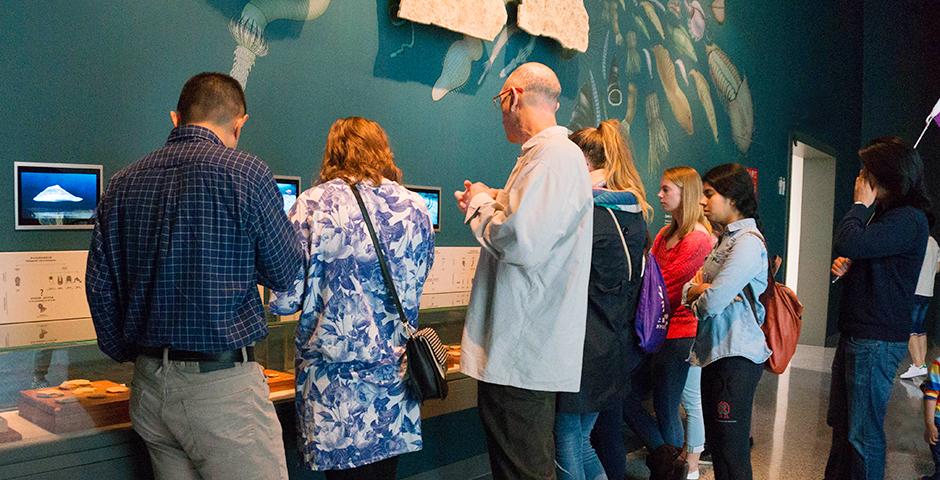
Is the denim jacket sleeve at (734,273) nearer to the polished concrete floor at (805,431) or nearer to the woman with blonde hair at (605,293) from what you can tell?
the woman with blonde hair at (605,293)

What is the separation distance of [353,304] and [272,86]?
4.69 feet

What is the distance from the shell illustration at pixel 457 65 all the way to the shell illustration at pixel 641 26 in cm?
189

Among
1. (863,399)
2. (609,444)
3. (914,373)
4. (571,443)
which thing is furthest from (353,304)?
(914,373)

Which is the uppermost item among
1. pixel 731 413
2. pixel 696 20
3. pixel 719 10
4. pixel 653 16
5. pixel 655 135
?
pixel 719 10

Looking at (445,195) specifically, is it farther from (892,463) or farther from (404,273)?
(892,463)

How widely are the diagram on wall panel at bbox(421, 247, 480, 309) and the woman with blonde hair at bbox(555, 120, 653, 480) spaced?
1198 mm

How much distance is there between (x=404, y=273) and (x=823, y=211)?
29.7 feet

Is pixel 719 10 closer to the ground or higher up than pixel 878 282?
higher up

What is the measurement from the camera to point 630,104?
19.0 ft

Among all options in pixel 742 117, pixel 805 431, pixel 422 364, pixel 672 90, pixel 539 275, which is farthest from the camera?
pixel 742 117

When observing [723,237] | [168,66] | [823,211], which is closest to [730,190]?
[723,237]

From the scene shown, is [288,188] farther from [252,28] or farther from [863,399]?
[863,399]

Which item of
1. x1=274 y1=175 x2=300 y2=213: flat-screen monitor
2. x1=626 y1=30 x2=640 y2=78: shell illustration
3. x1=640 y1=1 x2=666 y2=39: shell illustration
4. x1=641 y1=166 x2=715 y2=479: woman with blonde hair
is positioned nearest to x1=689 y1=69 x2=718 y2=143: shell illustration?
x1=640 y1=1 x2=666 y2=39: shell illustration

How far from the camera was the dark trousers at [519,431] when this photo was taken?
2.45 metres
